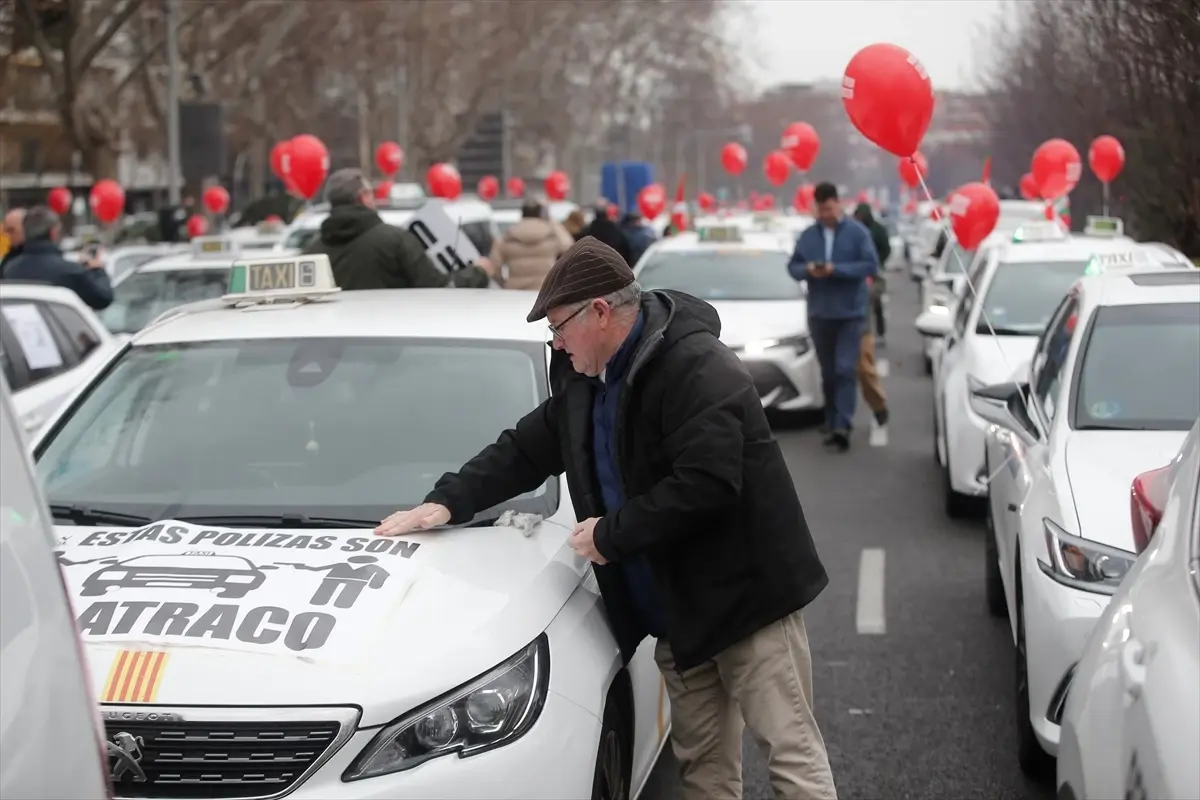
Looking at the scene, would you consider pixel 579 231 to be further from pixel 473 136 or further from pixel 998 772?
pixel 473 136

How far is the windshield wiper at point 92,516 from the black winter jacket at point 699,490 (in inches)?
47.1

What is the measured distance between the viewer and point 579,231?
679 inches

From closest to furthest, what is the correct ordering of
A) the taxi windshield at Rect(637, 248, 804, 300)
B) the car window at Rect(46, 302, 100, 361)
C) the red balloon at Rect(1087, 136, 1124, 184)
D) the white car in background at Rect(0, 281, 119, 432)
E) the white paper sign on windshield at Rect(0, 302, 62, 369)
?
the white car in background at Rect(0, 281, 119, 432) < the white paper sign on windshield at Rect(0, 302, 62, 369) < the car window at Rect(46, 302, 100, 361) < the taxi windshield at Rect(637, 248, 804, 300) < the red balloon at Rect(1087, 136, 1124, 184)

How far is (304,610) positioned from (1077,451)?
2.98m

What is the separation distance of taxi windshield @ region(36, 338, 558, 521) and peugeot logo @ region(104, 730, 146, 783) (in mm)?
1062

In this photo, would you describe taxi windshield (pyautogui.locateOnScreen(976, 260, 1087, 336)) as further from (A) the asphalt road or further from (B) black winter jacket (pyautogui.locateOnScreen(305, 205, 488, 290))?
(B) black winter jacket (pyautogui.locateOnScreen(305, 205, 488, 290))

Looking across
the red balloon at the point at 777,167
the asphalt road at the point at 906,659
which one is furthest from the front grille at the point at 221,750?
the red balloon at the point at 777,167

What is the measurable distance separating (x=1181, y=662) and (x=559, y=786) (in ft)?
4.57

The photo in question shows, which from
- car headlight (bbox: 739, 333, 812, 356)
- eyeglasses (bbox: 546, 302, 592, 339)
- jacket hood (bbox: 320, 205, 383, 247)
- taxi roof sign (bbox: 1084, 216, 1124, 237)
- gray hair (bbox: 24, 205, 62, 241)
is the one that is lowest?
car headlight (bbox: 739, 333, 812, 356)

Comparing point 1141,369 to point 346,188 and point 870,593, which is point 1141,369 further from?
point 346,188

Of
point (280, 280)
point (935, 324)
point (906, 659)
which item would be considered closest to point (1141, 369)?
point (906, 659)

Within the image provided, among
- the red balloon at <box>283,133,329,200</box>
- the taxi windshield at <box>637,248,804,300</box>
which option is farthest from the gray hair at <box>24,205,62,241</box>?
the red balloon at <box>283,133,329,200</box>

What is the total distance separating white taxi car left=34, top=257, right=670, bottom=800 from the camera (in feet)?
11.3

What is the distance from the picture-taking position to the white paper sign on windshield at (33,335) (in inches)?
379
